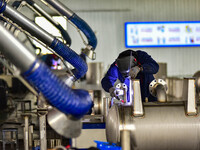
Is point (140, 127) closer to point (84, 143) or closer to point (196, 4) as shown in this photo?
point (84, 143)

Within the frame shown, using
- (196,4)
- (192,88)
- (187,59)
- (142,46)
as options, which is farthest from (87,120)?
(196,4)

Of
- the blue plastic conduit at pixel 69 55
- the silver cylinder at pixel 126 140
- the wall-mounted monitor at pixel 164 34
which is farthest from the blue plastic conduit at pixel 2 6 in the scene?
the wall-mounted monitor at pixel 164 34

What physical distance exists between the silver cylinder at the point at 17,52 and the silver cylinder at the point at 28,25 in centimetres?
82

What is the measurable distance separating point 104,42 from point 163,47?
1489 millimetres

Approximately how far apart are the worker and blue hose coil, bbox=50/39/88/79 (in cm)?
22

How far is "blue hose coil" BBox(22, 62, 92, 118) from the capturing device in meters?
0.99

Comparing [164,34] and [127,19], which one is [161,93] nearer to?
[164,34]

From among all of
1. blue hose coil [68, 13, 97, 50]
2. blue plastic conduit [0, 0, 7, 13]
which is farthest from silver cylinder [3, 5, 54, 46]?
blue hose coil [68, 13, 97, 50]

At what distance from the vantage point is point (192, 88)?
→ 4.96 ft

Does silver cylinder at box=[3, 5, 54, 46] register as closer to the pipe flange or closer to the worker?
the worker

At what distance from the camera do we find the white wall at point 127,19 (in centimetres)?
775

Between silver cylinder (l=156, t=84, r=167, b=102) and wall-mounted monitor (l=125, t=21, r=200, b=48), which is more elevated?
wall-mounted monitor (l=125, t=21, r=200, b=48)

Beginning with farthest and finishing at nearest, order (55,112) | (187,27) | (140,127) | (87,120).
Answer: (187,27) < (87,120) < (140,127) < (55,112)

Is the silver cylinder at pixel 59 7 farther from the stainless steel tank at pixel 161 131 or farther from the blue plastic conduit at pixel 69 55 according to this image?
the stainless steel tank at pixel 161 131
